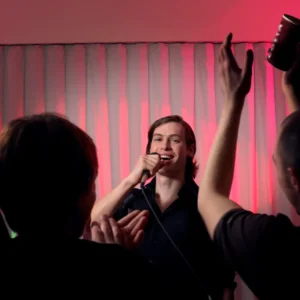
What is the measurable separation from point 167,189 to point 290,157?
113 cm

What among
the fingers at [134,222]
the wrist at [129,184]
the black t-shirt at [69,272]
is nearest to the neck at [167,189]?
the wrist at [129,184]

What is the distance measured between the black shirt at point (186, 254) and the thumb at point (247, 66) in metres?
0.92

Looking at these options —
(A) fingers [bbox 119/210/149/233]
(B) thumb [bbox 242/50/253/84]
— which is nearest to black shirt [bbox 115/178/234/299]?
(A) fingers [bbox 119/210/149/233]

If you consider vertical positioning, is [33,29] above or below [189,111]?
above

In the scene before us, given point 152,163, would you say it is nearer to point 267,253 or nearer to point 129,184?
point 129,184

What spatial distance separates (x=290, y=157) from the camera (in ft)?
2.60

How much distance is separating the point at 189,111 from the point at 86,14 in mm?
910

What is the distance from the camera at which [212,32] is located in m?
2.73

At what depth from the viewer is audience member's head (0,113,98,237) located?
2.51 ft

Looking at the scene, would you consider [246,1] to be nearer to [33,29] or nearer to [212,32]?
[212,32]

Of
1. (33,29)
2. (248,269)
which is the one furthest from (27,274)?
(33,29)

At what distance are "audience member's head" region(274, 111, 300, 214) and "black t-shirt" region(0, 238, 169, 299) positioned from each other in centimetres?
31

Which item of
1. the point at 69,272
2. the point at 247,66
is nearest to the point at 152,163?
the point at 247,66

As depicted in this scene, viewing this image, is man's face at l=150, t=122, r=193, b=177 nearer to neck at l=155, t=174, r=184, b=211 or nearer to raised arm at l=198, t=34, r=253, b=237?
neck at l=155, t=174, r=184, b=211
